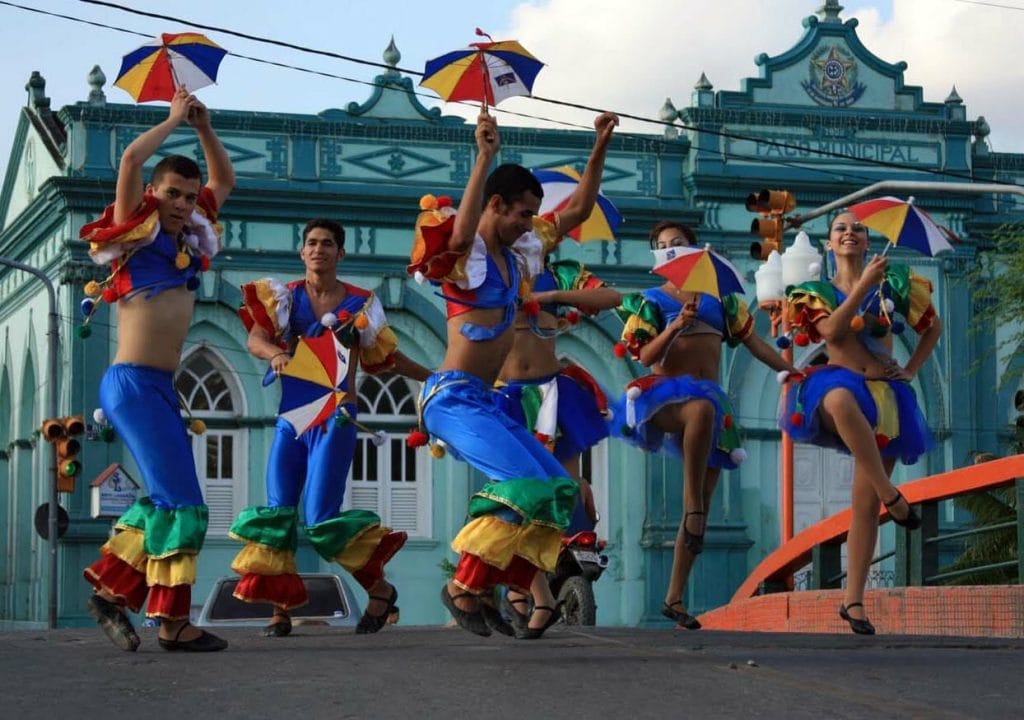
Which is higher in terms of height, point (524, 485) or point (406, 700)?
point (524, 485)

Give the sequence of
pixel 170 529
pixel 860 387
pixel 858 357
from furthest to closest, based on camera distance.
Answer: pixel 858 357 → pixel 860 387 → pixel 170 529

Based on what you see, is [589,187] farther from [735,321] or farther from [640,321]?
[735,321]

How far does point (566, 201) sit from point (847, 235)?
1.63 metres

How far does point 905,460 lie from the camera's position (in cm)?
1127

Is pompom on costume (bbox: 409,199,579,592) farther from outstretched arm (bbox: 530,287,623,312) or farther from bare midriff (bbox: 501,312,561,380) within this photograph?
bare midriff (bbox: 501,312,561,380)

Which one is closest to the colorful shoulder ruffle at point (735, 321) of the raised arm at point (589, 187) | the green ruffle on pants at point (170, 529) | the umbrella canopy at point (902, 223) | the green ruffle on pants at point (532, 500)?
the umbrella canopy at point (902, 223)

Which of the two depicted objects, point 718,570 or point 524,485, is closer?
point 524,485

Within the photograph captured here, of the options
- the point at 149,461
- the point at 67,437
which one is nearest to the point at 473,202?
the point at 149,461

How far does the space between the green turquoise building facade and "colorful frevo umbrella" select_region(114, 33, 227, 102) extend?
19.8 metres

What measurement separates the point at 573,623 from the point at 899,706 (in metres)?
7.68

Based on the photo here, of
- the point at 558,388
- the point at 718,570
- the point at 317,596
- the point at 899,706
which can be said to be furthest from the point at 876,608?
the point at 718,570

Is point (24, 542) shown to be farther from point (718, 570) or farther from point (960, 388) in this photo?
point (960, 388)

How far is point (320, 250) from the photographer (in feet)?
34.9

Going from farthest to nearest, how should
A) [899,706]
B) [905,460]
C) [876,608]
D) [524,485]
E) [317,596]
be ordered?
[317,596] → [876,608] → [905,460] → [524,485] → [899,706]
